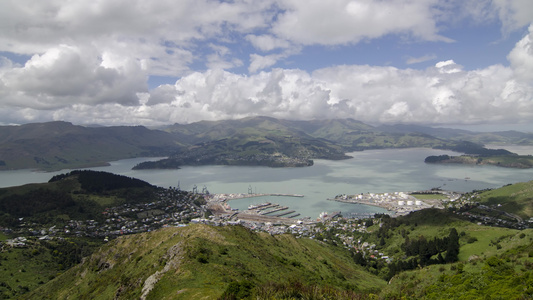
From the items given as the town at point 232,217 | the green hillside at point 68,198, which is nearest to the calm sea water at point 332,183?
the town at point 232,217

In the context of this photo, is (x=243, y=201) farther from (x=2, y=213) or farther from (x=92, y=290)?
(x=92, y=290)

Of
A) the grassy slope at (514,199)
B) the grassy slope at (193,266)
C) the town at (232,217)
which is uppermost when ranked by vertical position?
the grassy slope at (193,266)

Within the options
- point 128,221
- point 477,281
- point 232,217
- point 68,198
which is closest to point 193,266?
point 477,281

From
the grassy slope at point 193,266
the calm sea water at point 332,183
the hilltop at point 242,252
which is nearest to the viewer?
the hilltop at point 242,252

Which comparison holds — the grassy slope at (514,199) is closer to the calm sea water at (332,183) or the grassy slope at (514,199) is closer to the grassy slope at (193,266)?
the calm sea water at (332,183)

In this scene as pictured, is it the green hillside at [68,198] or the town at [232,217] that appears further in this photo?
the green hillside at [68,198]

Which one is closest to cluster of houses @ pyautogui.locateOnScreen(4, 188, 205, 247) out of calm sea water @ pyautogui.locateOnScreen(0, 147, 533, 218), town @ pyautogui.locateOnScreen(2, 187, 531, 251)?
town @ pyautogui.locateOnScreen(2, 187, 531, 251)

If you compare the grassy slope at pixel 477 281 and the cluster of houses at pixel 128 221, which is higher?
the grassy slope at pixel 477 281

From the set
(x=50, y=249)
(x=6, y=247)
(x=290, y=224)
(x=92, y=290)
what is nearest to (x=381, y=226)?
(x=290, y=224)

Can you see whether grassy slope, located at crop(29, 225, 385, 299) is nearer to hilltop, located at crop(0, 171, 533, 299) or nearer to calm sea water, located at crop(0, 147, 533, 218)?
hilltop, located at crop(0, 171, 533, 299)
